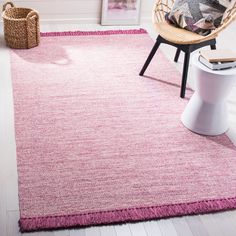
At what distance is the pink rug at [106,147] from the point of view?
1.83 metres

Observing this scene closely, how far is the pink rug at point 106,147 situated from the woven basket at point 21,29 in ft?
0.28

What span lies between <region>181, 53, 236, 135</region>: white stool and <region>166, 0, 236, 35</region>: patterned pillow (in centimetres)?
43

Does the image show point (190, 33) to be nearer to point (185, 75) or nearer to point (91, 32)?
point (185, 75)

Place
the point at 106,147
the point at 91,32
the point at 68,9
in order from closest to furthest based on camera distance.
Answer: the point at 106,147 < the point at 91,32 < the point at 68,9

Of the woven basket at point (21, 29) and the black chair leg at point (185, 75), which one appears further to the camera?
the woven basket at point (21, 29)

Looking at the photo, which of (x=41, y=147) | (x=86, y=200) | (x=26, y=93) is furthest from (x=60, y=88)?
(x=86, y=200)

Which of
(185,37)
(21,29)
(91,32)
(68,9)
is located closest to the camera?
(185,37)

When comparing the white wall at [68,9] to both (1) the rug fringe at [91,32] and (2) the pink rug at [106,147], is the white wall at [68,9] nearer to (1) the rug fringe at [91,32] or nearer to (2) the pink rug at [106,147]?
(1) the rug fringe at [91,32]

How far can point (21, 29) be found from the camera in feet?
10.4

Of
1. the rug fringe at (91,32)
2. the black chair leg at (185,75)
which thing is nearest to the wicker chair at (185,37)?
the black chair leg at (185,75)

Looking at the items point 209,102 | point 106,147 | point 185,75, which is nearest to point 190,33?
point 185,75

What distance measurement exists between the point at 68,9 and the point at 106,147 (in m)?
1.96

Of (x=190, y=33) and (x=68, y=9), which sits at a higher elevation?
(x=190, y=33)

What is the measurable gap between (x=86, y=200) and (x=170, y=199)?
388 mm
